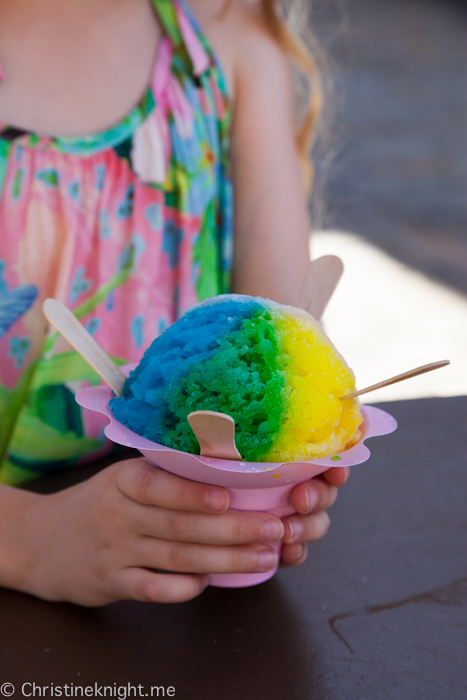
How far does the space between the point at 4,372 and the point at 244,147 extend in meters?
0.53

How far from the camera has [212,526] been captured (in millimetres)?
464

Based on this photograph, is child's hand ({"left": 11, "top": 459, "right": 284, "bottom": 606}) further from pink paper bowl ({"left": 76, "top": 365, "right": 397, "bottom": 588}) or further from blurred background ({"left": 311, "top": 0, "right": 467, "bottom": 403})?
blurred background ({"left": 311, "top": 0, "right": 467, "bottom": 403})

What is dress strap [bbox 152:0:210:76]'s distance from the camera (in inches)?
37.5

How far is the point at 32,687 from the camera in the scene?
1.51 ft

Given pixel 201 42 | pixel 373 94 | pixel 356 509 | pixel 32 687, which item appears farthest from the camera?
pixel 373 94

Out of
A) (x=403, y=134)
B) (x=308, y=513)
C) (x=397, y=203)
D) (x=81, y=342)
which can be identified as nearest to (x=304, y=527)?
(x=308, y=513)

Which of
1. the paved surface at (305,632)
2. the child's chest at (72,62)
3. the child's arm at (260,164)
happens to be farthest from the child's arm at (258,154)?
the paved surface at (305,632)

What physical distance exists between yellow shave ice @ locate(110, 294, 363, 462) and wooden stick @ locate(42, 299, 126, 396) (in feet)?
0.07

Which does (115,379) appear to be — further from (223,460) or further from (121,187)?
(121,187)

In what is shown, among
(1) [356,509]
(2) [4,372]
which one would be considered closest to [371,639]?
(1) [356,509]

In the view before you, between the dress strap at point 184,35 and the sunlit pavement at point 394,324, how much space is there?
59cm

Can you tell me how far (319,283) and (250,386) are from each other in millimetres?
186

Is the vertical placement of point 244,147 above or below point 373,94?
below

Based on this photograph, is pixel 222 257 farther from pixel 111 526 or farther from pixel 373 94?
pixel 373 94
